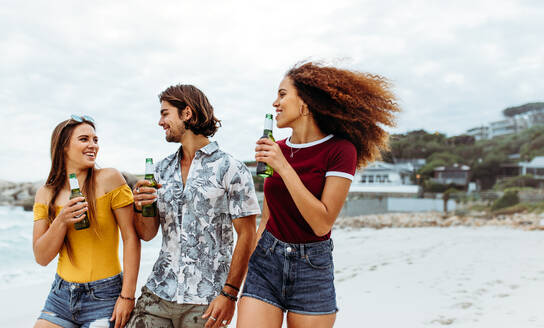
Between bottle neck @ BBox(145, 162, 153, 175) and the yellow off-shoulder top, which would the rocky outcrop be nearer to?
the yellow off-shoulder top

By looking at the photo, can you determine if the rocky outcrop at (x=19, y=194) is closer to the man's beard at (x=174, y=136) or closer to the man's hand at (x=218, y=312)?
the man's beard at (x=174, y=136)

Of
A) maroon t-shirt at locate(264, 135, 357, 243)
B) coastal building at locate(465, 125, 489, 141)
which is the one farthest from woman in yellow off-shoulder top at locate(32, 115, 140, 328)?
coastal building at locate(465, 125, 489, 141)

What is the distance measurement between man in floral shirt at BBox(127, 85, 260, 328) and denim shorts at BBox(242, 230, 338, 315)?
0.31m

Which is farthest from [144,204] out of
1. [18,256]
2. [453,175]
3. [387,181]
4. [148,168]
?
[453,175]

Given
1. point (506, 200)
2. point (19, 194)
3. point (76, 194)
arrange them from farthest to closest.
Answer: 1. point (19, 194)
2. point (506, 200)
3. point (76, 194)

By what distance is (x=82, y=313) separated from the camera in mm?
2826

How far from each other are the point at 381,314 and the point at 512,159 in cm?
5951

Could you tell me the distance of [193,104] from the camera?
3080mm

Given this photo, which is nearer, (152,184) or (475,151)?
(152,184)

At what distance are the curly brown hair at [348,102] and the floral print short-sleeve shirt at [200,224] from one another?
71 centimetres

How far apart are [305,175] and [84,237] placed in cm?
151

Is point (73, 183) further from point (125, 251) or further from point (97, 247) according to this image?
point (125, 251)

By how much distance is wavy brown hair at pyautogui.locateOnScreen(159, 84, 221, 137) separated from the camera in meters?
3.06

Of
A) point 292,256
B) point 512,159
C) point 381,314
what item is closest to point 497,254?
point 381,314
